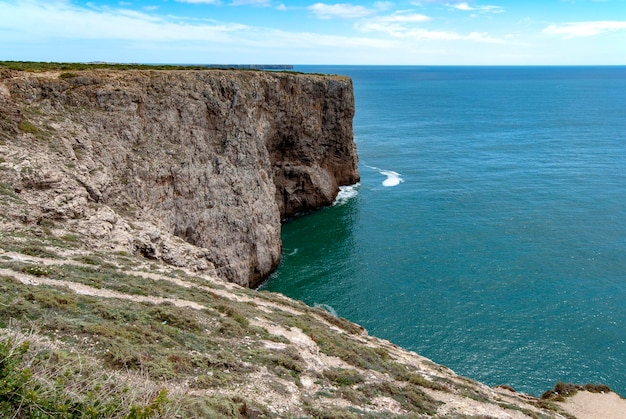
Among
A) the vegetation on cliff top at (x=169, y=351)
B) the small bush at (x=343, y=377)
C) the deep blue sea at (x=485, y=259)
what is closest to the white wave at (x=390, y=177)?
the deep blue sea at (x=485, y=259)

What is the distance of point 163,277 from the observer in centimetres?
2848

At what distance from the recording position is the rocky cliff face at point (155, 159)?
1297 inches

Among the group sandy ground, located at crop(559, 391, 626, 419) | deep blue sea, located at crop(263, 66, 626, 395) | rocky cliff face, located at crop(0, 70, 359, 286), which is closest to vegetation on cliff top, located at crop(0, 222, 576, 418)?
rocky cliff face, located at crop(0, 70, 359, 286)

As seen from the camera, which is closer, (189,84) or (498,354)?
(498,354)

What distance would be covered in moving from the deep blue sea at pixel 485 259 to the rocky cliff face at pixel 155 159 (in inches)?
342

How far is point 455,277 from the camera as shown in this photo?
159ft

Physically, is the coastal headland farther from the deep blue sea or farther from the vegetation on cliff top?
the deep blue sea

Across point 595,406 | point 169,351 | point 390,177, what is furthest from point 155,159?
point 390,177

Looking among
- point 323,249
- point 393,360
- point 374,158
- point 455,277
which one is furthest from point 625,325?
point 374,158

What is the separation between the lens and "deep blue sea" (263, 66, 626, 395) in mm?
38188

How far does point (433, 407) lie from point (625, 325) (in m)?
28.9

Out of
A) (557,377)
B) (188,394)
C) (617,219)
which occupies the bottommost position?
(557,377)

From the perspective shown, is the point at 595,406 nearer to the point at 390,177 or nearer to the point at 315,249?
the point at 315,249

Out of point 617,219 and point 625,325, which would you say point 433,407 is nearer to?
point 625,325
